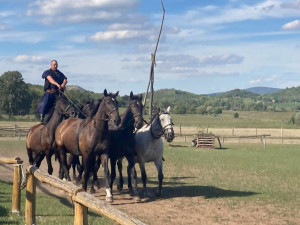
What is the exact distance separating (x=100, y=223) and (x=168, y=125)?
4.03 meters

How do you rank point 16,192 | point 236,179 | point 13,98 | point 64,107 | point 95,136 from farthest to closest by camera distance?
point 13,98 → point 236,179 → point 64,107 → point 95,136 → point 16,192

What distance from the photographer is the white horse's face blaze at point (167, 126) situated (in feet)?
39.0

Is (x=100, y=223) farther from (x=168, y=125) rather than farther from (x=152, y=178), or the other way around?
(x=152, y=178)

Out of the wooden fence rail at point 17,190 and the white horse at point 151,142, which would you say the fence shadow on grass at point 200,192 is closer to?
the white horse at point 151,142

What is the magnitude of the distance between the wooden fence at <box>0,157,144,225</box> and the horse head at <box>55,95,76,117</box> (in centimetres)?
307

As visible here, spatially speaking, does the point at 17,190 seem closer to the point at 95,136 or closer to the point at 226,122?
the point at 95,136

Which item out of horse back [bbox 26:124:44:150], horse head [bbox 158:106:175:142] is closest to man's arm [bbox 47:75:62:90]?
horse back [bbox 26:124:44:150]

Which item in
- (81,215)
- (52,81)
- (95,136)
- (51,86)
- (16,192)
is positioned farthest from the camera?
(51,86)

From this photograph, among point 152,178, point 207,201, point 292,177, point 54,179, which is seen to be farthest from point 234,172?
point 54,179

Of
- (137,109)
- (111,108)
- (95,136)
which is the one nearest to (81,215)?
(111,108)

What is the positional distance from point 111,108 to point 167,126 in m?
1.73

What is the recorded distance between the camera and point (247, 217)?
407 inches

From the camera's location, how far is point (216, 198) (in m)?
12.7

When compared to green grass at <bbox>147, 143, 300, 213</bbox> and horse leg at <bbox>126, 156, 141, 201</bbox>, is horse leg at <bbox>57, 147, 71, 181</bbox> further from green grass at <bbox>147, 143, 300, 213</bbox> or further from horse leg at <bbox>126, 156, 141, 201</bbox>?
green grass at <bbox>147, 143, 300, 213</bbox>
